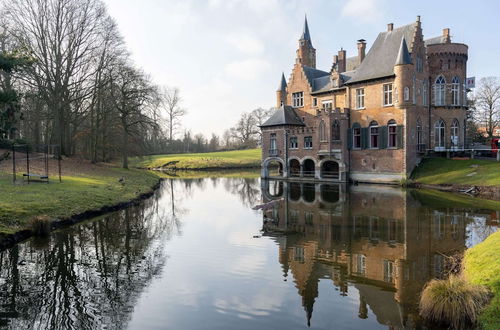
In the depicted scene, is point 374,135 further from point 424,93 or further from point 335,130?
point 424,93

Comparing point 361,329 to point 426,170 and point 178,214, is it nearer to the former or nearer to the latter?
point 178,214

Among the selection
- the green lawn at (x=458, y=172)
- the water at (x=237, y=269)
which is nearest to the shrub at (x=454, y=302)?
the water at (x=237, y=269)

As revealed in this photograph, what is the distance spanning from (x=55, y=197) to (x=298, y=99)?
3170 cm

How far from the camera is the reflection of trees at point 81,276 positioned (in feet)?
26.7

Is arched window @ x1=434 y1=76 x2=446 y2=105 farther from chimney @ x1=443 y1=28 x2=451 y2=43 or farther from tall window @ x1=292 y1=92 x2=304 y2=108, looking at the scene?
tall window @ x1=292 y1=92 x2=304 y2=108

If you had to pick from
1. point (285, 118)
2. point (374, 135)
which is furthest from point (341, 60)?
point (374, 135)

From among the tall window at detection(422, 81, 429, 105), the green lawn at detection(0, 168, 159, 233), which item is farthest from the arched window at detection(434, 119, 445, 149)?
the green lawn at detection(0, 168, 159, 233)

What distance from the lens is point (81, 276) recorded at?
10.6m

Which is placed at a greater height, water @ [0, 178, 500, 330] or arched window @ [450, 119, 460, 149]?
arched window @ [450, 119, 460, 149]

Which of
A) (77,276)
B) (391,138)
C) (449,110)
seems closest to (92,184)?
(77,276)

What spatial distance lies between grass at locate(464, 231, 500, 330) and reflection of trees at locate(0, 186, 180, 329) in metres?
6.84

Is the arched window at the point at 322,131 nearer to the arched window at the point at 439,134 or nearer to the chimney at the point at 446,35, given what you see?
the arched window at the point at 439,134

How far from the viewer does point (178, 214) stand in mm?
21312

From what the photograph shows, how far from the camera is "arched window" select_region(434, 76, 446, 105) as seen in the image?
37375 mm
